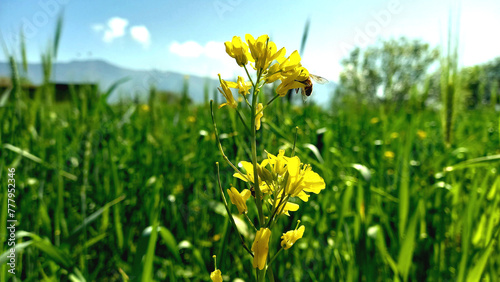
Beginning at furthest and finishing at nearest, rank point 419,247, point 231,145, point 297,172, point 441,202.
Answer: point 441,202 → point 419,247 → point 231,145 → point 297,172

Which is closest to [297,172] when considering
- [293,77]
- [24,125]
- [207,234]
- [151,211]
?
[293,77]

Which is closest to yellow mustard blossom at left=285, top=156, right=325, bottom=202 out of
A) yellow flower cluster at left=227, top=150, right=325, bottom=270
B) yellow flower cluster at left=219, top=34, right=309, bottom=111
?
yellow flower cluster at left=227, top=150, right=325, bottom=270

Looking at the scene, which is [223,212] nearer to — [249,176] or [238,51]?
[249,176]

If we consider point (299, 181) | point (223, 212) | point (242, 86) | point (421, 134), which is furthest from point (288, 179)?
point (421, 134)

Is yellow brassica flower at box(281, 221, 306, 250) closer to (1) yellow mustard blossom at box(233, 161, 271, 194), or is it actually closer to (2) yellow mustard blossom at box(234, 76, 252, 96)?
(1) yellow mustard blossom at box(233, 161, 271, 194)

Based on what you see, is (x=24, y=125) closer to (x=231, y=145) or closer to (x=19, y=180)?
(x=19, y=180)

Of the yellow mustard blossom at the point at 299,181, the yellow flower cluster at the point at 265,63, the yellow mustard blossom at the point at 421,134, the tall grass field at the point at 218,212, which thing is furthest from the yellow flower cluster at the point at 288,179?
the yellow mustard blossom at the point at 421,134
